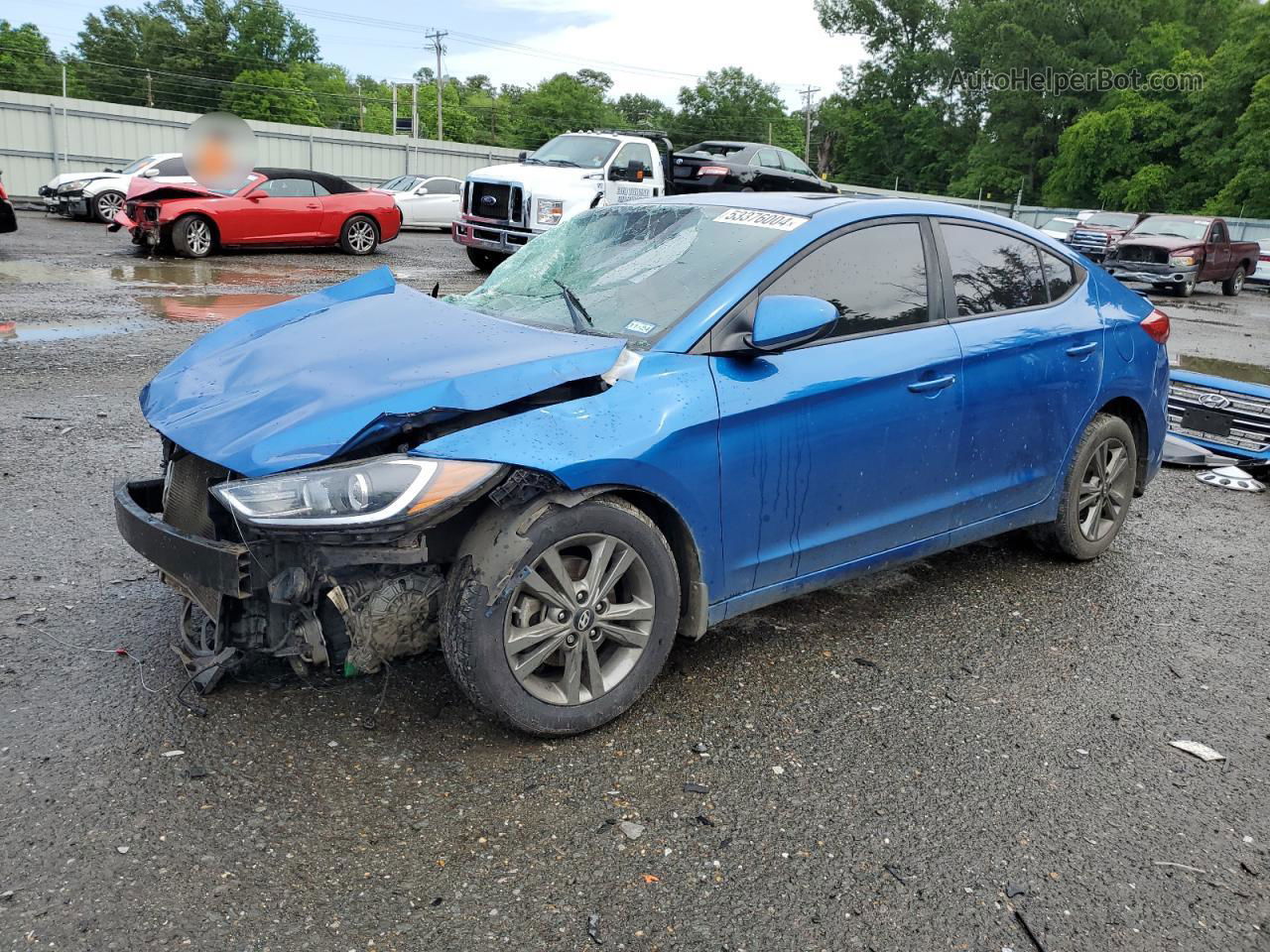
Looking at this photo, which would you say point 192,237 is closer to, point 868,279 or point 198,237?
point 198,237

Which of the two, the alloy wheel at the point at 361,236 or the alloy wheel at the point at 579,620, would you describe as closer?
the alloy wheel at the point at 579,620

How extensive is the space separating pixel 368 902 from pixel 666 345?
190 centimetres

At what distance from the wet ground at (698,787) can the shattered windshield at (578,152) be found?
1323 centimetres

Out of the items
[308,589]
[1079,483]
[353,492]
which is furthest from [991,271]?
[308,589]

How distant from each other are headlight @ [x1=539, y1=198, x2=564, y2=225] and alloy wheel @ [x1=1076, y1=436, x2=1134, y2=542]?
11844 millimetres

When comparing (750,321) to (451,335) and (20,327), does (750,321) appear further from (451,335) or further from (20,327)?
(20,327)

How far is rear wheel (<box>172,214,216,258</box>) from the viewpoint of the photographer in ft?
52.4

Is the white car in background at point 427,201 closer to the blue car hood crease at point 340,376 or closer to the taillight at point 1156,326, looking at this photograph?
the taillight at point 1156,326

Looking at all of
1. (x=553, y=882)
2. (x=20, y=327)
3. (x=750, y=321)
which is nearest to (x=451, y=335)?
(x=750, y=321)

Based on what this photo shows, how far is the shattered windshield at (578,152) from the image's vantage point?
55.3 feet

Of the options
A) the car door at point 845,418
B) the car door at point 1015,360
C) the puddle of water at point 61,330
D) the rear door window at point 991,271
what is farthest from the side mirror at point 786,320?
the puddle of water at point 61,330

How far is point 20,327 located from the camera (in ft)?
31.7

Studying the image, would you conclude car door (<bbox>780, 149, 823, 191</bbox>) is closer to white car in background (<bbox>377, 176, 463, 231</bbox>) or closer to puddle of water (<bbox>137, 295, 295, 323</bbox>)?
white car in background (<bbox>377, 176, 463, 231</bbox>)

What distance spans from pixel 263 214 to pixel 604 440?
15.6 metres
